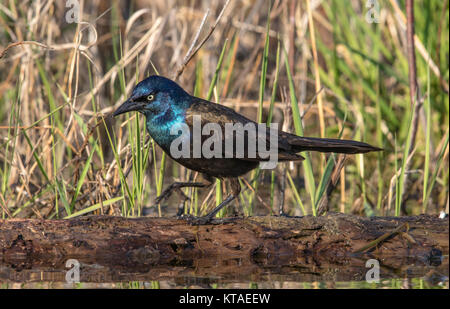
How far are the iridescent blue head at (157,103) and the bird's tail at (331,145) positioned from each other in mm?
766

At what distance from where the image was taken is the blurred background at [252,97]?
5.33 metres

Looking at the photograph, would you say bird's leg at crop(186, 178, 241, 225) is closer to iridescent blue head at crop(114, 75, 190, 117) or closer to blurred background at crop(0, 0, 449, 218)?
blurred background at crop(0, 0, 449, 218)

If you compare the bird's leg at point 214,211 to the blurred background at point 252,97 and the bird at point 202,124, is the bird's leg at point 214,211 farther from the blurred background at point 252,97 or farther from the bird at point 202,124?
the blurred background at point 252,97

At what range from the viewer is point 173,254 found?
4172mm

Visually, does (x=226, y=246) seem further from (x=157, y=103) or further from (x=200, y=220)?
(x=157, y=103)

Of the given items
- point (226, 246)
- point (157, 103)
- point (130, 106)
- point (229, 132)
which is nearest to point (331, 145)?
point (229, 132)

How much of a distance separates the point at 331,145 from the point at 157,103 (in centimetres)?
115

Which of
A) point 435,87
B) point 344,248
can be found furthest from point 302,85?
point 344,248

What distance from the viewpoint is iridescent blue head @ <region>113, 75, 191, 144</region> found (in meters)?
4.56

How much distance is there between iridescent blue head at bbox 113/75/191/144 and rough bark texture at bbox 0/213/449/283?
70 centimetres

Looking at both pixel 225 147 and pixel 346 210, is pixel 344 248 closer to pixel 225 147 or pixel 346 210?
pixel 225 147

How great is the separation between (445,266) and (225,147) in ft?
4.97

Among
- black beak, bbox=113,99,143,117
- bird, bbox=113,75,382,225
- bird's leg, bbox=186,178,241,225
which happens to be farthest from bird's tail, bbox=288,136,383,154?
black beak, bbox=113,99,143,117

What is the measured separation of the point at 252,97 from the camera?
8.38 m
